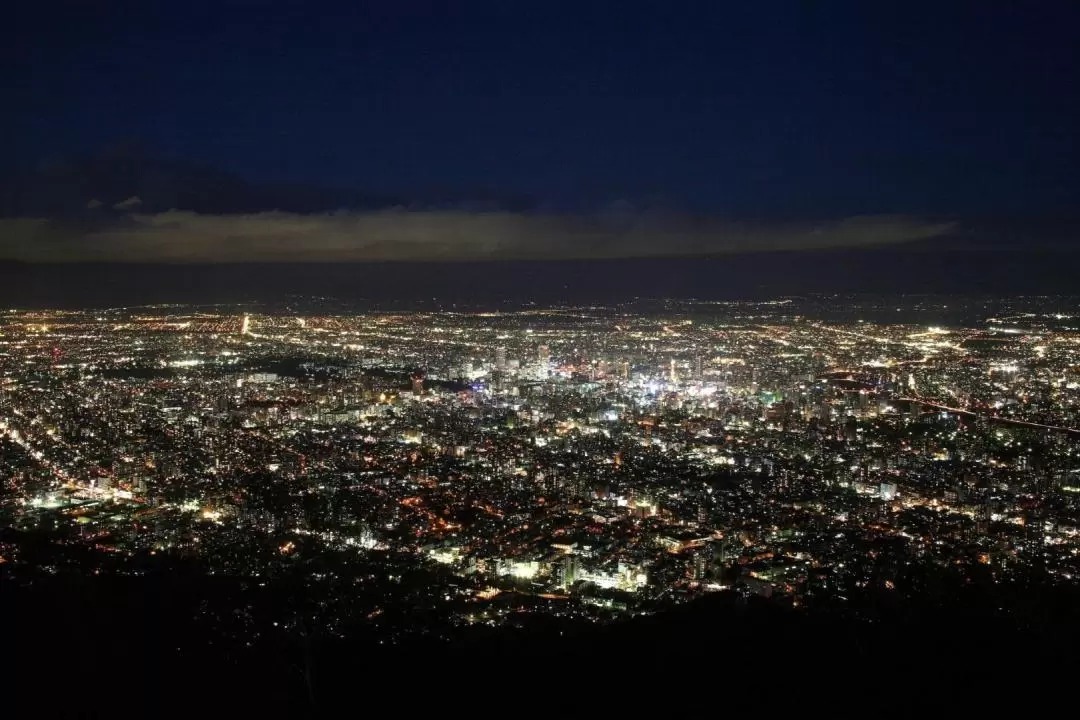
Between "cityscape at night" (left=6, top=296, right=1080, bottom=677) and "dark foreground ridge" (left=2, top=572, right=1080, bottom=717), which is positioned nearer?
"dark foreground ridge" (left=2, top=572, right=1080, bottom=717)

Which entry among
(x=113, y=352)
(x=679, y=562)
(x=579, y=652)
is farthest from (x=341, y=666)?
(x=113, y=352)

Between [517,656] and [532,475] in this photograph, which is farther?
[532,475]

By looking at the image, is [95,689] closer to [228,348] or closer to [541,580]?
[541,580]

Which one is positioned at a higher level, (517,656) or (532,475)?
(517,656)

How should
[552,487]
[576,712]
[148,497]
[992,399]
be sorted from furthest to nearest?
[992,399]
[552,487]
[148,497]
[576,712]

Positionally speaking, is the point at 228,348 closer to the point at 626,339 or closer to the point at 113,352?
the point at 113,352

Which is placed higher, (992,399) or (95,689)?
(95,689)

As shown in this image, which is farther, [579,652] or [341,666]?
[579,652]

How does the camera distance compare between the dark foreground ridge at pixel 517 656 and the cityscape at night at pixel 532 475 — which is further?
the cityscape at night at pixel 532 475

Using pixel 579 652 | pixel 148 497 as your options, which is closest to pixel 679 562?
pixel 579 652

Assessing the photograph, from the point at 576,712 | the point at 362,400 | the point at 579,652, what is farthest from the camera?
the point at 362,400
